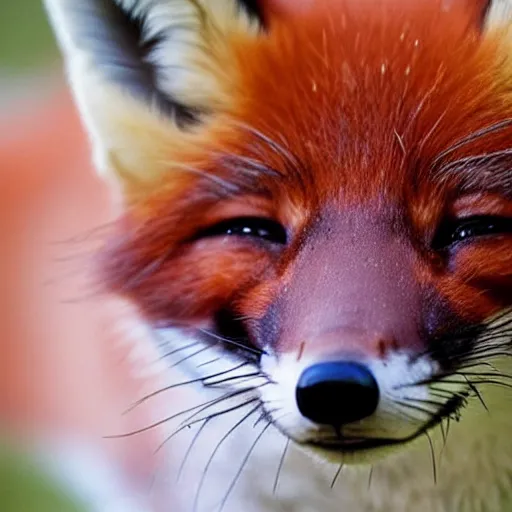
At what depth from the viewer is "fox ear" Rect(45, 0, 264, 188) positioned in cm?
101

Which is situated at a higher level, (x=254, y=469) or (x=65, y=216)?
(x=65, y=216)

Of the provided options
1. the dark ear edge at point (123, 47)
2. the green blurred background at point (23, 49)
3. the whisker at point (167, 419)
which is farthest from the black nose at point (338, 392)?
the green blurred background at point (23, 49)

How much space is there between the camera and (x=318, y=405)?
83 centimetres

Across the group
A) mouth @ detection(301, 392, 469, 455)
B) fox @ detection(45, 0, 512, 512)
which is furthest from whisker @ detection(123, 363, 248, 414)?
mouth @ detection(301, 392, 469, 455)

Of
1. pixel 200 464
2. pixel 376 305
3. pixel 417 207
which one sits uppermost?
pixel 417 207

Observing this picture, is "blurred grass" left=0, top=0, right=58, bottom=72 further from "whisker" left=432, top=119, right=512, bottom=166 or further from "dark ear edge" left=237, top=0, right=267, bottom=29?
"whisker" left=432, top=119, right=512, bottom=166

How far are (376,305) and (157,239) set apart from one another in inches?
10.2

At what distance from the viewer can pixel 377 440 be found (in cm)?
A: 87

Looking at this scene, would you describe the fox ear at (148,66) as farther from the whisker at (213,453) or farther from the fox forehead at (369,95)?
the whisker at (213,453)

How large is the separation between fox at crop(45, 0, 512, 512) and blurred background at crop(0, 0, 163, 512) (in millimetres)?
81

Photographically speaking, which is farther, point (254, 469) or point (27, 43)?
point (27, 43)

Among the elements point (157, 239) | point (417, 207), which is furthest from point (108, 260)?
point (417, 207)

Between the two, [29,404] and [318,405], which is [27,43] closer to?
[29,404]

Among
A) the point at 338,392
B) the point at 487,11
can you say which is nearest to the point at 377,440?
the point at 338,392
